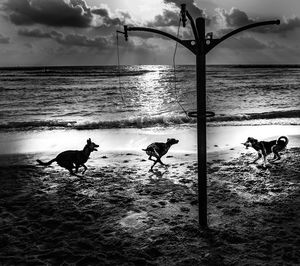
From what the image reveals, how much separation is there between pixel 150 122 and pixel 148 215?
1417cm

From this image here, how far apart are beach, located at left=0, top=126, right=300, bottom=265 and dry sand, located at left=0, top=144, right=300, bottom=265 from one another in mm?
20

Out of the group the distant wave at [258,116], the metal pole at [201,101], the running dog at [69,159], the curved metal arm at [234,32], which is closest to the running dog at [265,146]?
the metal pole at [201,101]

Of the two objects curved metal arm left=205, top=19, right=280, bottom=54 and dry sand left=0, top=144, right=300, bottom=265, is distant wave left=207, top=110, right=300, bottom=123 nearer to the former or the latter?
dry sand left=0, top=144, right=300, bottom=265

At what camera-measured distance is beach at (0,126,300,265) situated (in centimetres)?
540

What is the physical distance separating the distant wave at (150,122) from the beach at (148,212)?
7.80 m

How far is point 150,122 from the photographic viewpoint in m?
20.9

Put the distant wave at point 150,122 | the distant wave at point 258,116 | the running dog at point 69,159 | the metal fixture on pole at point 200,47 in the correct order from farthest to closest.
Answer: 1. the distant wave at point 258,116
2. the distant wave at point 150,122
3. the running dog at point 69,159
4. the metal fixture on pole at point 200,47

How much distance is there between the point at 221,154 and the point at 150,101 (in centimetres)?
2072

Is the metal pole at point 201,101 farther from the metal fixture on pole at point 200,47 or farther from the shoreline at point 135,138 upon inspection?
the shoreline at point 135,138

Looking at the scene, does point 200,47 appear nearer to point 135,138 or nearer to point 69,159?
point 69,159

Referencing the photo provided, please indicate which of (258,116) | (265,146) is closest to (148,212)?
(265,146)

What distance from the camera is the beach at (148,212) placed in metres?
5.40

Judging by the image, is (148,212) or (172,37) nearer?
(172,37)

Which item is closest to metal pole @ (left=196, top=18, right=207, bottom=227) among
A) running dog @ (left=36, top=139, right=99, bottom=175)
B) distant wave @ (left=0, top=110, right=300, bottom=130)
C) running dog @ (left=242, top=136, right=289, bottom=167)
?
running dog @ (left=36, top=139, right=99, bottom=175)
